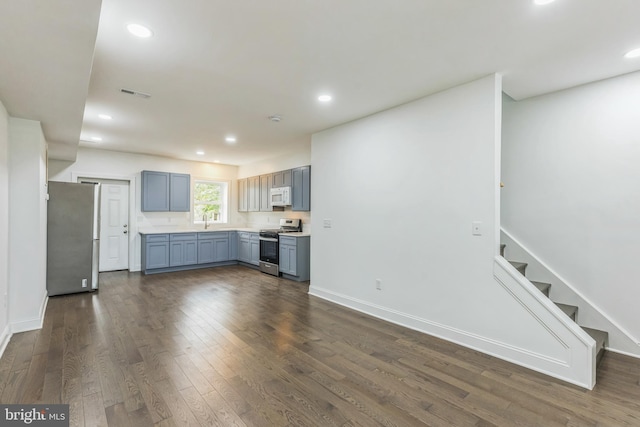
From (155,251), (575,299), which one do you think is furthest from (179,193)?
(575,299)

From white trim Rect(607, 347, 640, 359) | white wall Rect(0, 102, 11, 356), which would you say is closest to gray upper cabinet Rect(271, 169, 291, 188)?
white wall Rect(0, 102, 11, 356)

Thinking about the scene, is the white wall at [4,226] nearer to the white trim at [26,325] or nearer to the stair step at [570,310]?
the white trim at [26,325]

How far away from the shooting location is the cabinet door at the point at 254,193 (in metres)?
7.32

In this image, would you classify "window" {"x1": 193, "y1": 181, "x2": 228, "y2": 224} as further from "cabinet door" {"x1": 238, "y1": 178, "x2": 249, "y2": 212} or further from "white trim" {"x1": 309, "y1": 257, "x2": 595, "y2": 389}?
"white trim" {"x1": 309, "y1": 257, "x2": 595, "y2": 389}

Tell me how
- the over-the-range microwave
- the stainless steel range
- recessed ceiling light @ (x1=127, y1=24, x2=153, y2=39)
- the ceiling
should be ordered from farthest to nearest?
1. the over-the-range microwave
2. the stainless steel range
3. recessed ceiling light @ (x1=127, y1=24, x2=153, y2=39)
4. the ceiling

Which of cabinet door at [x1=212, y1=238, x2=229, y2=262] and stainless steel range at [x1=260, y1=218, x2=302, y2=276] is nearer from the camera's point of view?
stainless steel range at [x1=260, y1=218, x2=302, y2=276]

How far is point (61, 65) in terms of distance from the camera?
7.03ft

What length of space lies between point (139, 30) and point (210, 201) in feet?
20.0

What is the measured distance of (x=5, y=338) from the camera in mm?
3000

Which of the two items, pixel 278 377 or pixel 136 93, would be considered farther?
pixel 136 93

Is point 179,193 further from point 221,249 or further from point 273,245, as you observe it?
point 273,245

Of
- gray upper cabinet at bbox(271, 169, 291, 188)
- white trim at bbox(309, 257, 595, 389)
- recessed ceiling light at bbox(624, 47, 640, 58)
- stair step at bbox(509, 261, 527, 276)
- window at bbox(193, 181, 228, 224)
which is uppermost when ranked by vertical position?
recessed ceiling light at bbox(624, 47, 640, 58)

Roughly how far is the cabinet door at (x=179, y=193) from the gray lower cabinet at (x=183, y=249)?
0.75m

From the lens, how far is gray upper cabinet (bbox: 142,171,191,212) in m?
6.62
